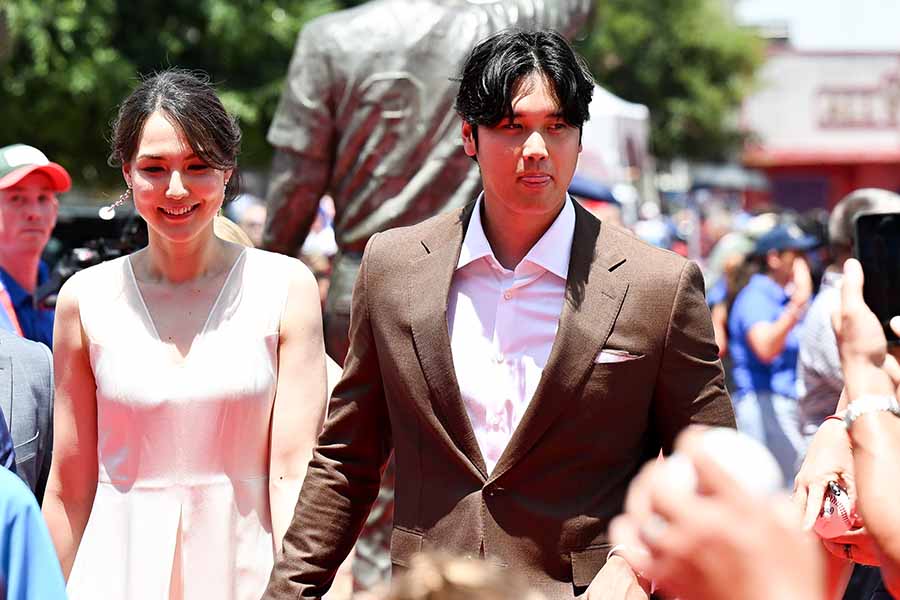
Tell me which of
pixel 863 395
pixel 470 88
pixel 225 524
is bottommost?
pixel 225 524

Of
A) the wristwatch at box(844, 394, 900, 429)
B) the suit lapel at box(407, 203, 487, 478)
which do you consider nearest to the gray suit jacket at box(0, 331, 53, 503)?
the suit lapel at box(407, 203, 487, 478)

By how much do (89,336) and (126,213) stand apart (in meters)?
1.89

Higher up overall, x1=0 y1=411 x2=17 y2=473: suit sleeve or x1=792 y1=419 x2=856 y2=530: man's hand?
x1=0 y1=411 x2=17 y2=473: suit sleeve

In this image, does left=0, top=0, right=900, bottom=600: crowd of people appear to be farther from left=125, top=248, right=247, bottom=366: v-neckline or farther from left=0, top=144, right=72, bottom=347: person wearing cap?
left=0, top=144, right=72, bottom=347: person wearing cap

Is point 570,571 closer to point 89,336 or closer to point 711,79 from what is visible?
point 89,336

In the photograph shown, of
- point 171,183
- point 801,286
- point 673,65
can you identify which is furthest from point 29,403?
point 673,65

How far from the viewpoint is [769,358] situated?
7.85m

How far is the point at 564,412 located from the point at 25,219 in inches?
124

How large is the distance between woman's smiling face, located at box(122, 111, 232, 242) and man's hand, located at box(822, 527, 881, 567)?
165 cm

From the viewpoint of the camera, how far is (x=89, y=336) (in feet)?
11.6

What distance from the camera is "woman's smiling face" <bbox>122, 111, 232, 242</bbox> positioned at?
11.6 ft

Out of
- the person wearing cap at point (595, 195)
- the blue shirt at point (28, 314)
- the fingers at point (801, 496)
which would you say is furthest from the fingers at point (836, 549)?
the person wearing cap at point (595, 195)

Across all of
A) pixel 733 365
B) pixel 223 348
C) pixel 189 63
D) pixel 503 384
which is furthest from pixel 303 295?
pixel 189 63

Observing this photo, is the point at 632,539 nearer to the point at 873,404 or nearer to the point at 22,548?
the point at 873,404
